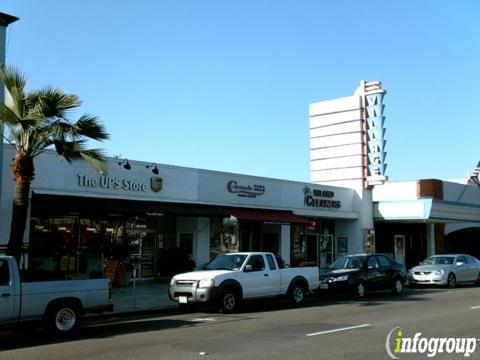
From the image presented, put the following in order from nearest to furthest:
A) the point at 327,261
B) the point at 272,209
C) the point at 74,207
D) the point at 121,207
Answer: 1. the point at 74,207
2. the point at 121,207
3. the point at 272,209
4. the point at 327,261

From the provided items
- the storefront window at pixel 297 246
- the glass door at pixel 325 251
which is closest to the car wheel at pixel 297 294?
the storefront window at pixel 297 246

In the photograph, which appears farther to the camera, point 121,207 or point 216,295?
point 121,207

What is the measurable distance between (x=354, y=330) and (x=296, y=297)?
19.3ft

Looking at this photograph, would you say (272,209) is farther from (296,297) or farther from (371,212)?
(296,297)

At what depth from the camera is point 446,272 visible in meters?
24.7

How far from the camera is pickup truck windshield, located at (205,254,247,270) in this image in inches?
644

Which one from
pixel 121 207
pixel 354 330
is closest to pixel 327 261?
pixel 121 207

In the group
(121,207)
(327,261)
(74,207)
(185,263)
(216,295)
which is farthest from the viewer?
(327,261)

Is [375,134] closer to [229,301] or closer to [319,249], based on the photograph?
[319,249]

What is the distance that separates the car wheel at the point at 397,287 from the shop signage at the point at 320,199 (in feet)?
31.6

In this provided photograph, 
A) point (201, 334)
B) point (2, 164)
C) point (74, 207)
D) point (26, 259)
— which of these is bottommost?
point (201, 334)

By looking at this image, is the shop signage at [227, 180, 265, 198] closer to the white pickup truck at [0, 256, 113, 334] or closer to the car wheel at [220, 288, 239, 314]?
the car wheel at [220, 288, 239, 314]

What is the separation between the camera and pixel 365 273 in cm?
2008

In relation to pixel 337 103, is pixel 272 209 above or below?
below
